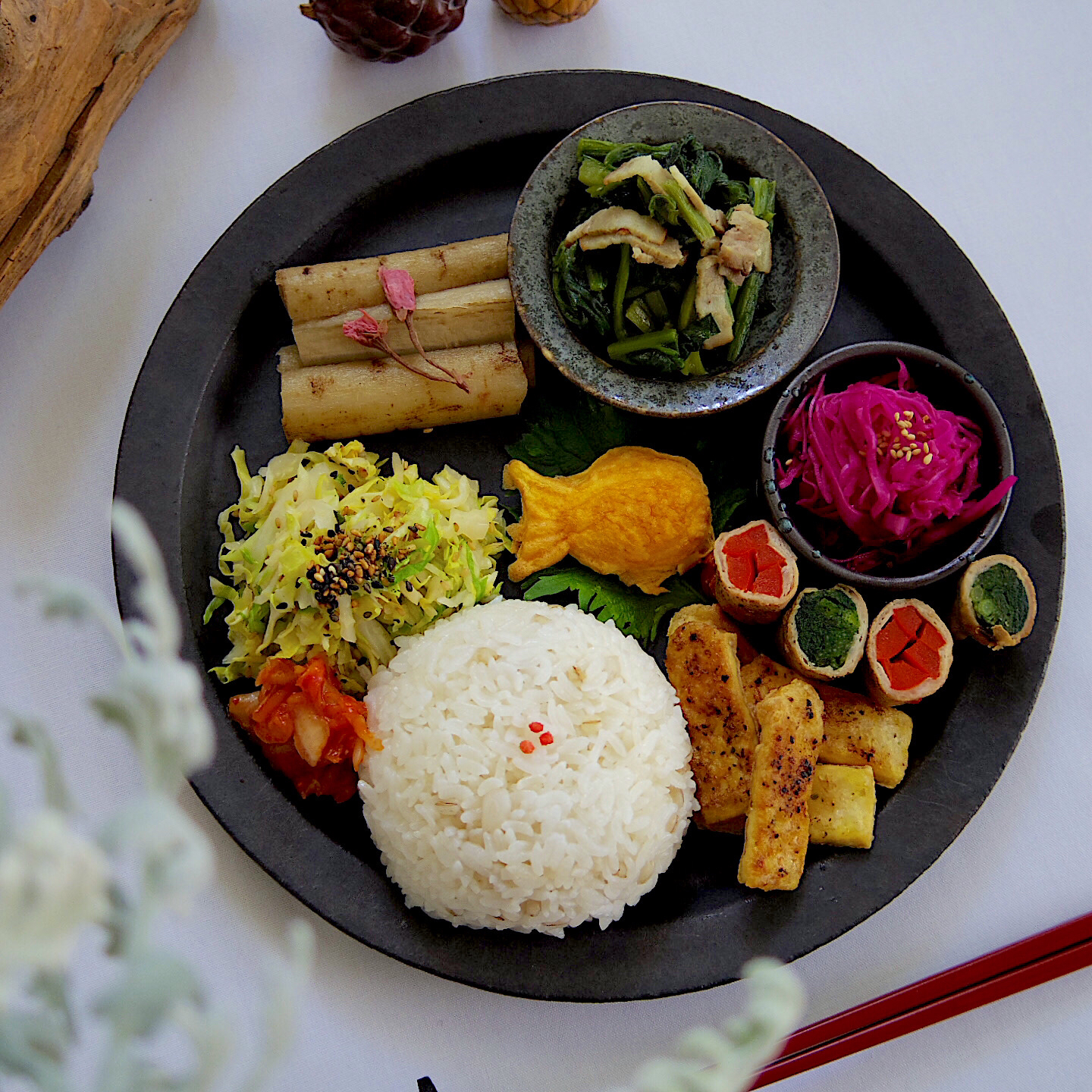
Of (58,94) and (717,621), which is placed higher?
(58,94)

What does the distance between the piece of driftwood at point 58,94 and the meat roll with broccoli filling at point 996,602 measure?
2.35 metres

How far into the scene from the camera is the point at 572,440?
2.59 meters

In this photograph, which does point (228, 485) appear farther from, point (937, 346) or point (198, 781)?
point (937, 346)

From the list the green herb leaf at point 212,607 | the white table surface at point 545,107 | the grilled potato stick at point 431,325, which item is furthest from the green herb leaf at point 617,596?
the white table surface at point 545,107

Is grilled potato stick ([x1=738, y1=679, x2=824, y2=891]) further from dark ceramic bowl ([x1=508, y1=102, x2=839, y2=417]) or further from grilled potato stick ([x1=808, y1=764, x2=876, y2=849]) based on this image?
dark ceramic bowl ([x1=508, y1=102, x2=839, y2=417])

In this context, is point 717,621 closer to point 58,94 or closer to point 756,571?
point 756,571

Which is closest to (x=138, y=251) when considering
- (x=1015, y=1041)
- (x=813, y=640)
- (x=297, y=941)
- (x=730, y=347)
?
(x=730, y=347)

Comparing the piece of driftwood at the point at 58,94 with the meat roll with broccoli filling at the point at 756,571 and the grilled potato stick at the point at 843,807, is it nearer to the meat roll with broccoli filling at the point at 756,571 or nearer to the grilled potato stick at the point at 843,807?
the meat roll with broccoli filling at the point at 756,571

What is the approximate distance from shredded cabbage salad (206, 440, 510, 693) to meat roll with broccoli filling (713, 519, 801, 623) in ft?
1.90

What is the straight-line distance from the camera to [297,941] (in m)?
0.73

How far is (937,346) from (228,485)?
6.11ft

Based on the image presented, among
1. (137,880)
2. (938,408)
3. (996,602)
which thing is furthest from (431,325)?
(137,880)

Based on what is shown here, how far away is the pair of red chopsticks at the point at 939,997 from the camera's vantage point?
2.36m

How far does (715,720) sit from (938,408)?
94 centimetres
